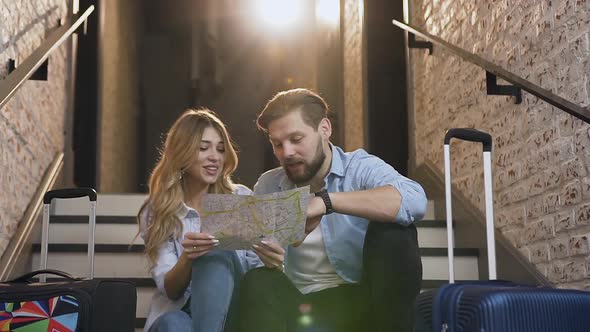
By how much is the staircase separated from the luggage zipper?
109 centimetres

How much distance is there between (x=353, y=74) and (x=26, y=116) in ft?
8.69

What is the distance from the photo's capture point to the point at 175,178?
2.52m

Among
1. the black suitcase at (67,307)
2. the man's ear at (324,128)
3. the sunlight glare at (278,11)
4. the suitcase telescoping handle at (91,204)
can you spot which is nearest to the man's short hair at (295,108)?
the man's ear at (324,128)

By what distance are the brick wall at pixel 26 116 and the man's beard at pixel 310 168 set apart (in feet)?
4.13

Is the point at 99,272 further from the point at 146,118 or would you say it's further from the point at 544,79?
the point at 146,118

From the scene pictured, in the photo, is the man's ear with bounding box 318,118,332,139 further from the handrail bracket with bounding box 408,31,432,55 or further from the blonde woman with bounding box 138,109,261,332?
the handrail bracket with bounding box 408,31,432,55

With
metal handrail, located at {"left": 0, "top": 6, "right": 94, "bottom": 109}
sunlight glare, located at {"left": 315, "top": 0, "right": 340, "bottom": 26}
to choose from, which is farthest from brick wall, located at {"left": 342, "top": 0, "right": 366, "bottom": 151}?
metal handrail, located at {"left": 0, "top": 6, "right": 94, "bottom": 109}

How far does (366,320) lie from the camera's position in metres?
2.03

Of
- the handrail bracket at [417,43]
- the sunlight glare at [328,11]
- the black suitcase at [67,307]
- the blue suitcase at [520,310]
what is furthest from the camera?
the sunlight glare at [328,11]

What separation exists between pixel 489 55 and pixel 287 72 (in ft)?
17.3

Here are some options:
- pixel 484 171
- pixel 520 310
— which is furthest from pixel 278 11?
pixel 520 310

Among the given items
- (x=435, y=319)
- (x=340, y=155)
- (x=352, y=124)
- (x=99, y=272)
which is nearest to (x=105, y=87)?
(x=352, y=124)

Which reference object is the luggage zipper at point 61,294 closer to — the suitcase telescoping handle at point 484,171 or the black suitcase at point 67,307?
the black suitcase at point 67,307

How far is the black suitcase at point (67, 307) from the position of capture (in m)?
1.81
